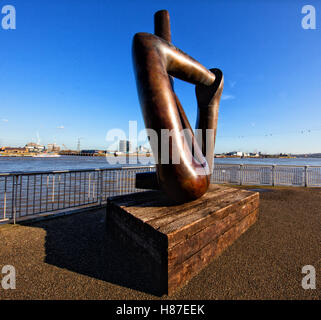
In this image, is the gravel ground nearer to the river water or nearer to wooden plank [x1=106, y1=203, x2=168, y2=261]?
wooden plank [x1=106, y1=203, x2=168, y2=261]

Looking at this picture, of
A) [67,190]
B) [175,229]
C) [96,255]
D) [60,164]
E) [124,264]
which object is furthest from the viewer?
[60,164]

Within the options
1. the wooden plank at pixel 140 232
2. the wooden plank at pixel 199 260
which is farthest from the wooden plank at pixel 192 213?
the wooden plank at pixel 199 260

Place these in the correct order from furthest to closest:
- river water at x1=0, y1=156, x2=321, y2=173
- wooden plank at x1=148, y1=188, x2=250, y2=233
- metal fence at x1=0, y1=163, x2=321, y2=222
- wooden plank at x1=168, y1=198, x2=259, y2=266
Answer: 1. river water at x1=0, y1=156, x2=321, y2=173
2. metal fence at x1=0, y1=163, x2=321, y2=222
3. wooden plank at x1=148, y1=188, x2=250, y2=233
4. wooden plank at x1=168, y1=198, x2=259, y2=266

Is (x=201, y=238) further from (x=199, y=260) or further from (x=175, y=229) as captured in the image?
(x=175, y=229)

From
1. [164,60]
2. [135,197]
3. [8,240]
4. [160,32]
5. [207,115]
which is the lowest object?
[8,240]

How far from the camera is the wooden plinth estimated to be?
2.04 metres

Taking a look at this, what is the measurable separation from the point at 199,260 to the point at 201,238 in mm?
298

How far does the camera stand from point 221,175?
42.1 feet

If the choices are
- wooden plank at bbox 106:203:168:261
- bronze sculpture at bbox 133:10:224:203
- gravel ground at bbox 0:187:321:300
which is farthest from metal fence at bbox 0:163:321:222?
bronze sculpture at bbox 133:10:224:203

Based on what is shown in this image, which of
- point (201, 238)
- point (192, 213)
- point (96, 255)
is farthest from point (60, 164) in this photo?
point (201, 238)

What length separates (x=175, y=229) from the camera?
2082 mm
